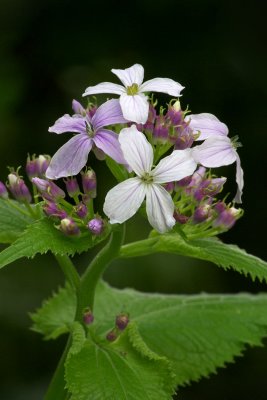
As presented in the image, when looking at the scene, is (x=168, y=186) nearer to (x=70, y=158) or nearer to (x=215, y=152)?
(x=215, y=152)

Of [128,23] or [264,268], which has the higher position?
[128,23]

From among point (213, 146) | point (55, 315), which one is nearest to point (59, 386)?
point (55, 315)

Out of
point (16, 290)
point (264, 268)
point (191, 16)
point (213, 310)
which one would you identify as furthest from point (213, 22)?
point (264, 268)

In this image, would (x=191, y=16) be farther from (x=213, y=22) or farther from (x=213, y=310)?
(x=213, y=310)

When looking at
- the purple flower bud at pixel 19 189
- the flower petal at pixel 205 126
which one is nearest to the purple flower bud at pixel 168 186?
the flower petal at pixel 205 126

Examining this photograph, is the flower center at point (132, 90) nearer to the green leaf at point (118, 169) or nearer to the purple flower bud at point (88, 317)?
the green leaf at point (118, 169)

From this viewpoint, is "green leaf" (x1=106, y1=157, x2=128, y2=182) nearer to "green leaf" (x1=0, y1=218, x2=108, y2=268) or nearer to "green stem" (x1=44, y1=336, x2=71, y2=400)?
"green leaf" (x1=0, y1=218, x2=108, y2=268)
